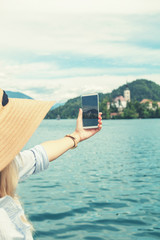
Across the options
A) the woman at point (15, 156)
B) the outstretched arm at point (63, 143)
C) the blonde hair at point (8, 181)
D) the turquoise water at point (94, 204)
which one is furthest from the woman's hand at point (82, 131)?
the turquoise water at point (94, 204)

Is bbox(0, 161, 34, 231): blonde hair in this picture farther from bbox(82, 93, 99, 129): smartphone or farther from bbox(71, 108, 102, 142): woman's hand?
bbox(82, 93, 99, 129): smartphone

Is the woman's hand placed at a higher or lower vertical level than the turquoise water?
higher

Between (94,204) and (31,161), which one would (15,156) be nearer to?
(31,161)

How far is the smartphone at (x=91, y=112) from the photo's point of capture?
10.4 feet

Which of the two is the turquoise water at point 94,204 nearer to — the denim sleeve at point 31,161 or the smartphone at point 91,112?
the smartphone at point 91,112

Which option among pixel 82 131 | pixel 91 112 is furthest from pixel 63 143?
pixel 91 112

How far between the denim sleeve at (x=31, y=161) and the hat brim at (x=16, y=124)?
308 millimetres

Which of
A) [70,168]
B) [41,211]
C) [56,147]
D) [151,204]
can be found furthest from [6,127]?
[70,168]

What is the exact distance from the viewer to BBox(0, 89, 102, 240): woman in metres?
1.85

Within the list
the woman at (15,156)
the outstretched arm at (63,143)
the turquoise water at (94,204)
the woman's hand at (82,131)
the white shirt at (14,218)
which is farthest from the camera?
the turquoise water at (94,204)

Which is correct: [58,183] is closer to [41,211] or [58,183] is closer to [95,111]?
[41,211]

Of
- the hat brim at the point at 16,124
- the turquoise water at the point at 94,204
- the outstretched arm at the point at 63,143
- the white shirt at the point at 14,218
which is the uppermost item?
the hat brim at the point at 16,124

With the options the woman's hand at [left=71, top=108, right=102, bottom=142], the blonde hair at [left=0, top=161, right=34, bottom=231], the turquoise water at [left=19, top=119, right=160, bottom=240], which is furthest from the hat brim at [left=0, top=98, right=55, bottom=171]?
the turquoise water at [left=19, top=119, right=160, bottom=240]

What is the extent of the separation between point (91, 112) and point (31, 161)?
3.13 feet
